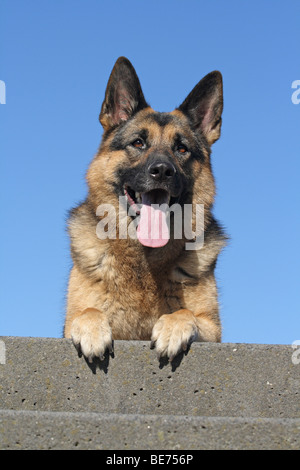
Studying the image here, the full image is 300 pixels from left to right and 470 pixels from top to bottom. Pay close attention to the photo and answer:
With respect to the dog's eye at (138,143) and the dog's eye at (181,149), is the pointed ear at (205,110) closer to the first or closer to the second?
the dog's eye at (181,149)

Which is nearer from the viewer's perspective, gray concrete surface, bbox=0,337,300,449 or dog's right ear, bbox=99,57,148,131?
gray concrete surface, bbox=0,337,300,449

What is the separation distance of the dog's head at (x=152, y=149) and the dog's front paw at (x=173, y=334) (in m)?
0.86

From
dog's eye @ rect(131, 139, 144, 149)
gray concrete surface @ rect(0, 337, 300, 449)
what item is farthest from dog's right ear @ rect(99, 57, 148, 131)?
gray concrete surface @ rect(0, 337, 300, 449)

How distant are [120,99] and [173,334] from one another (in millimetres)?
2699

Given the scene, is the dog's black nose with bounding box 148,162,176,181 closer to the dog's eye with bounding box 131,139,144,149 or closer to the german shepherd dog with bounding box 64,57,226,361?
the german shepherd dog with bounding box 64,57,226,361

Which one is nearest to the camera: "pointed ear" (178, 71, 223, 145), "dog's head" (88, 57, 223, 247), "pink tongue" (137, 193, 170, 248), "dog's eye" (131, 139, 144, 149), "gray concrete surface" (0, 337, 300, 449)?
"gray concrete surface" (0, 337, 300, 449)

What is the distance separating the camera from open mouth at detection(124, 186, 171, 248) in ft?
15.0

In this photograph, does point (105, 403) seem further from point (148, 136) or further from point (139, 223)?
point (148, 136)

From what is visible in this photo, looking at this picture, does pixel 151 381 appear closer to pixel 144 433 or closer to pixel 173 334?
pixel 173 334

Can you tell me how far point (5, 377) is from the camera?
11.4 ft

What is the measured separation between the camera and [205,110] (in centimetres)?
555

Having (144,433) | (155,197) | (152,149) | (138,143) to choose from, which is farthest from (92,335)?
(138,143)

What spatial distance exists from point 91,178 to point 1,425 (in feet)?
9.58
